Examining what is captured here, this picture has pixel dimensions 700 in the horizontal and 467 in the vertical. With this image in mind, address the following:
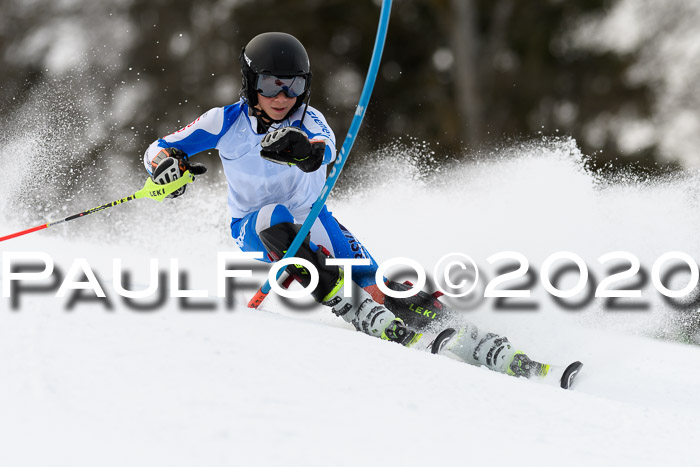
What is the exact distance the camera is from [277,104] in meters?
4.16

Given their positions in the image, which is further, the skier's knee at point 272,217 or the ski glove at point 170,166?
the skier's knee at point 272,217

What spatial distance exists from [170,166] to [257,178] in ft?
1.69

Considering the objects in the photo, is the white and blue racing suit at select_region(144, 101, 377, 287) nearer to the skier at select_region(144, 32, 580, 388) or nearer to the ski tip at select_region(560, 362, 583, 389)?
the skier at select_region(144, 32, 580, 388)

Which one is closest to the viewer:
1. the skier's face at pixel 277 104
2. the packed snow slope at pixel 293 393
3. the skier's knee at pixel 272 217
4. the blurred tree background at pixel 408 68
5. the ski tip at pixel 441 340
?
the packed snow slope at pixel 293 393

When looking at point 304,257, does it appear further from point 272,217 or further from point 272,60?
point 272,60

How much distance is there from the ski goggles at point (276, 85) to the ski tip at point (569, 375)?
75.7 inches

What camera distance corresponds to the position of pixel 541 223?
Answer: 23.0 ft

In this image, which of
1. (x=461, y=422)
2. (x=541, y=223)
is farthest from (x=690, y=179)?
(x=461, y=422)

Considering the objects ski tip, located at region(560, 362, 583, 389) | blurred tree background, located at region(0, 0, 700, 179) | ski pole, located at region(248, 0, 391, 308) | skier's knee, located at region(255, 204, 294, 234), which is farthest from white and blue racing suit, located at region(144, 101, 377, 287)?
blurred tree background, located at region(0, 0, 700, 179)

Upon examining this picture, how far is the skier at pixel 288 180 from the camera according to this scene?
4.06 metres
